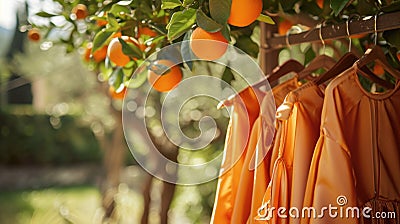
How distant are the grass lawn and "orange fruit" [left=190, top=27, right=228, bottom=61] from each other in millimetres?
2718

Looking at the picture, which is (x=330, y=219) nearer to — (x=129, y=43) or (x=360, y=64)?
(x=360, y=64)

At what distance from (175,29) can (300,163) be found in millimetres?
285

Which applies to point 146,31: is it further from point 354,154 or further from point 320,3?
point 354,154

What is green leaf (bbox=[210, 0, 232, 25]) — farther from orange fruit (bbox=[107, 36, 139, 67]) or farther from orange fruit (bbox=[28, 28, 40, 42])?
orange fruit (bbox=[28, 28, 40, 42])

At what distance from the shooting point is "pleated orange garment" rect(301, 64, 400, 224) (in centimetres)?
86

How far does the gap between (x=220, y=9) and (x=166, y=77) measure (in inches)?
9.3

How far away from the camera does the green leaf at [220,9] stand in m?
0.83

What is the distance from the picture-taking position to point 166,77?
104cm

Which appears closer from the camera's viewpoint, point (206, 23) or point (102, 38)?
point (206, 23)

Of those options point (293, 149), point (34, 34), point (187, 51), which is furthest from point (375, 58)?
point (34, 34)

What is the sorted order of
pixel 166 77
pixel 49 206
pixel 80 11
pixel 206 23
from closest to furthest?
pixel 206 23 → pixel 166 77 → pixel 80 11 → pixel 49 206

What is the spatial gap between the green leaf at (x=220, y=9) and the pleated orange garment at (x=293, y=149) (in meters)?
0.18

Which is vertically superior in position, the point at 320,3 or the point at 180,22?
the point at 320,3

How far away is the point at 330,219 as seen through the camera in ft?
2.84
